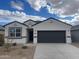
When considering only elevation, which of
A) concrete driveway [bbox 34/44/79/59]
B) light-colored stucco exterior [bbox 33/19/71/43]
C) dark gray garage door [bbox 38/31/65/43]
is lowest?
concrete driveway [bbox 34/44/79/59]

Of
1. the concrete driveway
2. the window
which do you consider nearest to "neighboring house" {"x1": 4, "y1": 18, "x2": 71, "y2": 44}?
the window

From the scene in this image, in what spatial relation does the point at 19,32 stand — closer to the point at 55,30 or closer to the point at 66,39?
the point at 55,30

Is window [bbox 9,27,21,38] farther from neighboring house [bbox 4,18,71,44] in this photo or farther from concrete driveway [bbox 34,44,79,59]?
concrete driveway [bbox 34,44,79,59]

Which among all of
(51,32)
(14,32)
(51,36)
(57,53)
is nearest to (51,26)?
(51,32)

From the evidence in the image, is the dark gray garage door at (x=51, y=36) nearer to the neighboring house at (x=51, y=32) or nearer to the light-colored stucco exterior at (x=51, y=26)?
the neighboring house at (x=51, y=32)

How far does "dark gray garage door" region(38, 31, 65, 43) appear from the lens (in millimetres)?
25375

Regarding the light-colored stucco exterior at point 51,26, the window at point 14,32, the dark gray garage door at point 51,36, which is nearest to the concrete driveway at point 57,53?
the window at point 14,32

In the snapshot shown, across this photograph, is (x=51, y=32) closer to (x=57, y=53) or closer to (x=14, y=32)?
(x=14, y=32)

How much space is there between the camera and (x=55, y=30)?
25.4m

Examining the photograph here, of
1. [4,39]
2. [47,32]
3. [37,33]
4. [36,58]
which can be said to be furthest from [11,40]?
[36,58]

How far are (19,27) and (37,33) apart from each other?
328 centimetres

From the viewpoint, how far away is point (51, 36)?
83.5 ft

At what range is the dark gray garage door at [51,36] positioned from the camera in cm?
2538

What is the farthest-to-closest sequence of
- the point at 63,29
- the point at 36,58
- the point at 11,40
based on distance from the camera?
the point at 63,29 < the point at 11,40 < the point at 36,58
